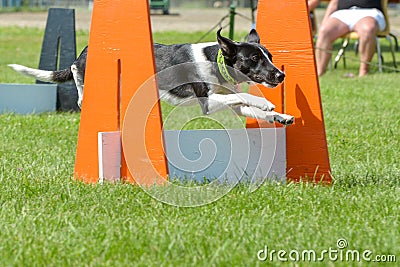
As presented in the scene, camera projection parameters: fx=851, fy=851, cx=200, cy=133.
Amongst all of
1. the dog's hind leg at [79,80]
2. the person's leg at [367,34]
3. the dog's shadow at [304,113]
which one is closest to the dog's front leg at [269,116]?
the dog's shadow at [304,113]

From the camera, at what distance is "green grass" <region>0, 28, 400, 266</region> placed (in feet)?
10.1

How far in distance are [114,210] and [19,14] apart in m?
25.9

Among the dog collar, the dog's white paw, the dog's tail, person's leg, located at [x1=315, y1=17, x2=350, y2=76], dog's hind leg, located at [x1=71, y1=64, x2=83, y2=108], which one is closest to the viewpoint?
the dog's white paw

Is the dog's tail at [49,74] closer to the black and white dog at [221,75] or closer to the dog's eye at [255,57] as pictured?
the black and white dog at [221,75]

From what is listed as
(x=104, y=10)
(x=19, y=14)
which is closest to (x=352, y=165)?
(x=104, y=10)

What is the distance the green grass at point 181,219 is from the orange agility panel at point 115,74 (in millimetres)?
211

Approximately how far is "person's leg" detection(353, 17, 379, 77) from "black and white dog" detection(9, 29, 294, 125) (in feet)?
26.1

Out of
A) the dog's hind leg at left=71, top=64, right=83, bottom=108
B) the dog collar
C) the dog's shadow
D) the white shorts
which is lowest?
the white shorts

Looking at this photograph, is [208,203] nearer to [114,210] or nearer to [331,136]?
[114,210]

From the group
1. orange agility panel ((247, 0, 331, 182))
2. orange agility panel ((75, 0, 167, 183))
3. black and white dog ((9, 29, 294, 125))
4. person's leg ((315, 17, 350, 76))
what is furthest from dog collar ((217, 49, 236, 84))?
person's leg ((315, 17, 350, 76))

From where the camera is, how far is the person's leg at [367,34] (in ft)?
39.9

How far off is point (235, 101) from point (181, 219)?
950mm

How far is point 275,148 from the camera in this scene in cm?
434

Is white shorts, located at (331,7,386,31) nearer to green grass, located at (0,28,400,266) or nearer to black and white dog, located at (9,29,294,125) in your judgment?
green grass, located at (0,28,400,266)
